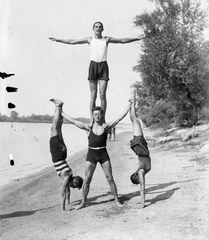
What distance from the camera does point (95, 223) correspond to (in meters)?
5.88

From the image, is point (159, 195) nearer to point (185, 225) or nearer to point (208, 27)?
point (185, 225)

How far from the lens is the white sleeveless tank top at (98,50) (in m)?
6.51

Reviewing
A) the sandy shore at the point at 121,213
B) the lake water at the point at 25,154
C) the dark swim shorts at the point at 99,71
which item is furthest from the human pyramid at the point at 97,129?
the lake water at the point at 25,154

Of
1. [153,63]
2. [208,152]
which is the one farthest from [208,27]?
[208,152]

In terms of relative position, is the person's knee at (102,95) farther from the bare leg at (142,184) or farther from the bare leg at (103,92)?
the bare leg at (142,184)

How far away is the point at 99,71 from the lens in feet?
21.4

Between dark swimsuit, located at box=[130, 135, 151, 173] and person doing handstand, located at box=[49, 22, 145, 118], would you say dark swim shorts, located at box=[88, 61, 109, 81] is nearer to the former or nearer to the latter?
person doing handstand, located at box=[49, 22, 145, 118]

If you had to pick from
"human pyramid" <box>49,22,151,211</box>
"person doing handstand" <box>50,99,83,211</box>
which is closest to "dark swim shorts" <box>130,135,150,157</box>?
"human pyramid" <box>49,22,151,211</box>

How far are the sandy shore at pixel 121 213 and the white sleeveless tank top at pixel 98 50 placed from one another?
314 centimetres

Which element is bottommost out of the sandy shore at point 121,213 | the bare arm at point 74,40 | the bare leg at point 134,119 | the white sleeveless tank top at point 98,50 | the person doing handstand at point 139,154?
the sandy shore at point 121,213

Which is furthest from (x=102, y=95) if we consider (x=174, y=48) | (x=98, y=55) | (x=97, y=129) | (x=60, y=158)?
(x=174, y=48)

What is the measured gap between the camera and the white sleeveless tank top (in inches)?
256

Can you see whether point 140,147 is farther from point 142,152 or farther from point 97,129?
point 97,129

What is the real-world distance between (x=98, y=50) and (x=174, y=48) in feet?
46.8
